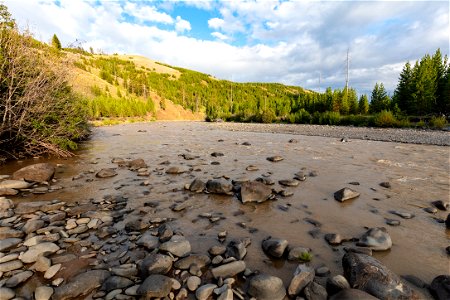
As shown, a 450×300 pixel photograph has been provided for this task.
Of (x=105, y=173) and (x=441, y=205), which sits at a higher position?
(x=105, y=173)

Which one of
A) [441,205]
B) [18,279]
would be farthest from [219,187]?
[441,205]

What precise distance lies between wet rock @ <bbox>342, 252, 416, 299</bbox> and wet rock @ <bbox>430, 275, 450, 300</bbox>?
0.45 meters

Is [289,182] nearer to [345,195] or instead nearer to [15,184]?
[345,195]

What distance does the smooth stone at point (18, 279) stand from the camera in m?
4.14

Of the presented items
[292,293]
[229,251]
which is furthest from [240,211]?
[292,293]

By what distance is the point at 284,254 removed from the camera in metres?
5.32

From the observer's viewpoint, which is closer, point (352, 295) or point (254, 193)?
point (352, 295)

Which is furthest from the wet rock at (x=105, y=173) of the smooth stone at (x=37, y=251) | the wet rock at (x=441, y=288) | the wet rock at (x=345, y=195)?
the wet rock at (x=441, y=288)

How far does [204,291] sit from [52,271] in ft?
9.41

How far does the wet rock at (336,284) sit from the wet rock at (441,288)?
140 cm

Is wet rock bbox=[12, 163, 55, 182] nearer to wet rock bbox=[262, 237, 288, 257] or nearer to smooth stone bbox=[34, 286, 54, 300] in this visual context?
smooth stone bbox=[34, 286, 54, 300]

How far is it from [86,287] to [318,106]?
242 feet

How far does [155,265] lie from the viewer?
15.1 feet

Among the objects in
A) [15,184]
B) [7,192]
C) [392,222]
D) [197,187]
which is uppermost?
[15,184]
